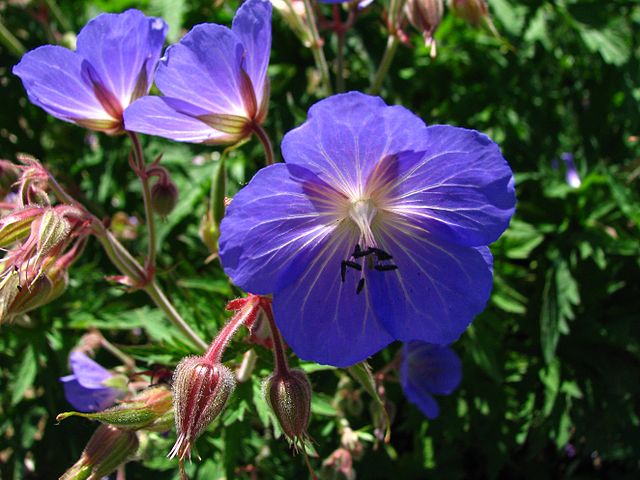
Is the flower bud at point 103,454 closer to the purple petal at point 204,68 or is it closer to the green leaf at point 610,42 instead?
the purple petal at point 204,68

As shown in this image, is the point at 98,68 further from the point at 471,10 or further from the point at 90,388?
the point at 471,10

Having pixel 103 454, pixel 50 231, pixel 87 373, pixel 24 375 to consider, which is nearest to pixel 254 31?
pixel 50 231

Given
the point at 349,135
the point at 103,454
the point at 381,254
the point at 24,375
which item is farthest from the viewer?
the point at 24,375

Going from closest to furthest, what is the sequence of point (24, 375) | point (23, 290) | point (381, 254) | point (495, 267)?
point (381, 254) → point (23, 290) → point (24, 375) → point (495, 267)

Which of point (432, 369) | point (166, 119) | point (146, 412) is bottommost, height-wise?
point (432, 369)

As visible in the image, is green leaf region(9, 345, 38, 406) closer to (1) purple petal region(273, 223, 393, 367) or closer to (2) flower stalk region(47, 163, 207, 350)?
(2) flower stalk region(47, 163, 207, 350)

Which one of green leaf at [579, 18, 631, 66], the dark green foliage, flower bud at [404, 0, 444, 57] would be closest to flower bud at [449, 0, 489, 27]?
flower bud at [404, 0, 444, 57]

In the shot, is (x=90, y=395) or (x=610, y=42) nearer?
(x=90, y=395)

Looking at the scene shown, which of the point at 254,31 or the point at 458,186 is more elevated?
the point at 254,31
